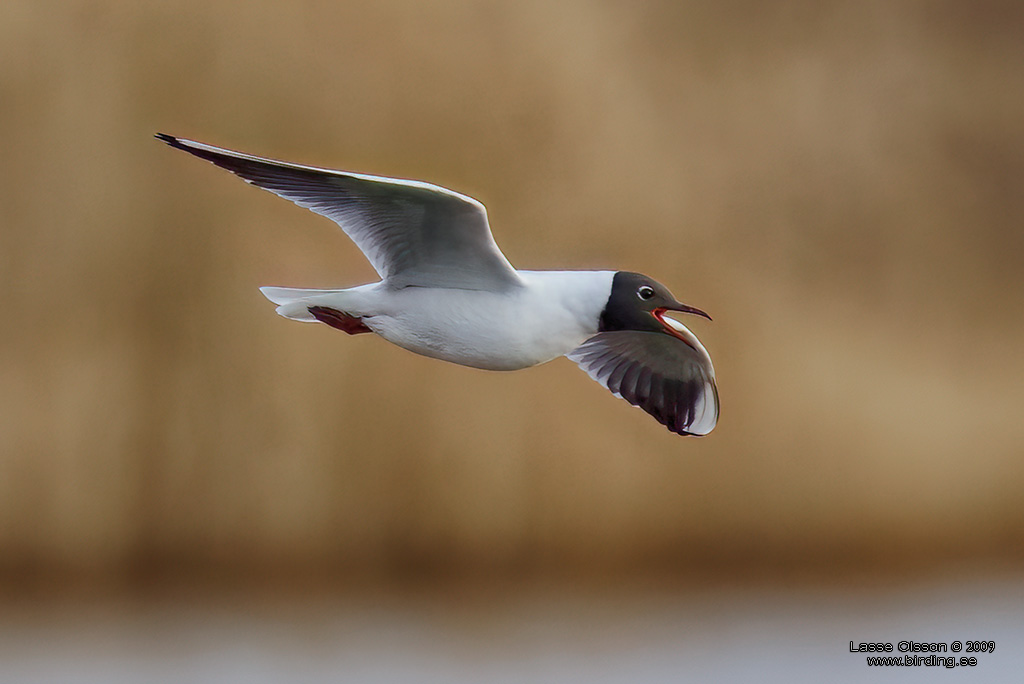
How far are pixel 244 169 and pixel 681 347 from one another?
38cm

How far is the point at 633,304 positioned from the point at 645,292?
1 cm

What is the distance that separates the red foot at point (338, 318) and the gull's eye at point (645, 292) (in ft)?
0.68

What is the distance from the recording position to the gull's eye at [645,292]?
692mm

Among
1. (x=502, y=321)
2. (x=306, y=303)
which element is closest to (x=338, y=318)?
(x=306, y=303)

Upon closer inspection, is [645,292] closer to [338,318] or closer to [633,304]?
[633,304]

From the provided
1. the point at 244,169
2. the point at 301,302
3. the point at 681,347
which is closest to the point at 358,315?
the point at 301,302

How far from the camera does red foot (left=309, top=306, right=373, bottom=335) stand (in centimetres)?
71

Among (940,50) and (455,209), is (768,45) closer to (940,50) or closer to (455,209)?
(940,50)

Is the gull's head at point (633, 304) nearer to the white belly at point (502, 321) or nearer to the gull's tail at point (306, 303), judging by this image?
the white belly at point (502, 321)

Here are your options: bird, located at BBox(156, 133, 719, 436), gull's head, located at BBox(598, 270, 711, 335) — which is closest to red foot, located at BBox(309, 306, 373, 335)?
bird, located at BBox(156, 133, 719, 436)

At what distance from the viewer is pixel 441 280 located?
72 cm

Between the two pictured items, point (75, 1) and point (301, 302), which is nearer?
point (301, 302)

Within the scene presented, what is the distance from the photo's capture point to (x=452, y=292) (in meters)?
0.71

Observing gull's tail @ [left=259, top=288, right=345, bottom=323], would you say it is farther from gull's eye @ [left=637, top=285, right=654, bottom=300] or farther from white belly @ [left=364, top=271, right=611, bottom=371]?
gull's eye @ [left=637, top=285, right=654, bottom=300]
